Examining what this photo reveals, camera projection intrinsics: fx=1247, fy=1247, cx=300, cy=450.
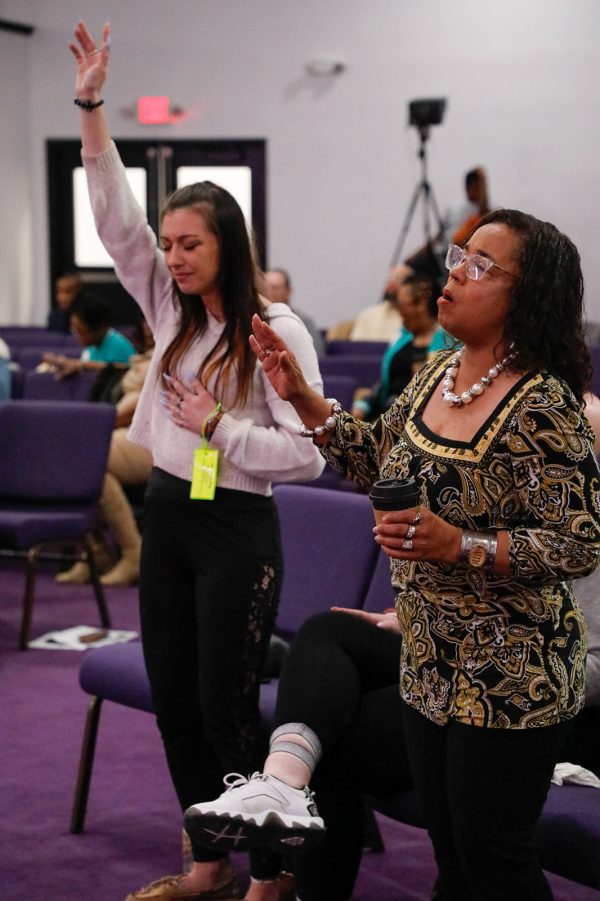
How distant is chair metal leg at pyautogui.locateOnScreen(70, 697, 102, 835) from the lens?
2.77m

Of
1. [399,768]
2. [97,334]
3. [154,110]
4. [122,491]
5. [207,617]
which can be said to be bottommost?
[122,491]

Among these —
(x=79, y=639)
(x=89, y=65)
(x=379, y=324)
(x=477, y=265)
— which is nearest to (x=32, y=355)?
(x=379, y=324)

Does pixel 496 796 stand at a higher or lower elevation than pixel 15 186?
lower

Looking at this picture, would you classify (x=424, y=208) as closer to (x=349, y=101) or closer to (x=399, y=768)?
(x=349, y=101)

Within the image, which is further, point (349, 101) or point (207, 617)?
point (349, 101)

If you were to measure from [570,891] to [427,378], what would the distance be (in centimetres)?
128

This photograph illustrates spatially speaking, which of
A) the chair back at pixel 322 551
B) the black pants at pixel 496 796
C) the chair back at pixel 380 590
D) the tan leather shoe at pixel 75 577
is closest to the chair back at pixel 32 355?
the tan leather shoe at pixel 75 577

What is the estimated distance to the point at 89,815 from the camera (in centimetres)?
287

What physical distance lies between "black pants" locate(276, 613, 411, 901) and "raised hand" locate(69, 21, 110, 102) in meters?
1.05

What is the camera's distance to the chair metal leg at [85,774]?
2771 mm

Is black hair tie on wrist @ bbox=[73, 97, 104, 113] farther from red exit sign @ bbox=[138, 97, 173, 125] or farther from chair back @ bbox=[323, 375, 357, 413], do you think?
red exit sign @ bbox=[138, 97, 173, 125]

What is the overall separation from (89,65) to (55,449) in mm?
2292

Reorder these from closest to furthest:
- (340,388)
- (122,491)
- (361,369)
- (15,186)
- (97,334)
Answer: (340,388), (122,491), (361,369), (97,334), (15,186)

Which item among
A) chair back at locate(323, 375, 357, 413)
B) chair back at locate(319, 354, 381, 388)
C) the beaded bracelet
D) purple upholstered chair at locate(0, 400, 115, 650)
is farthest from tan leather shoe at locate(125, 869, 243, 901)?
chair back at locate(319, 354, 381, 388)
